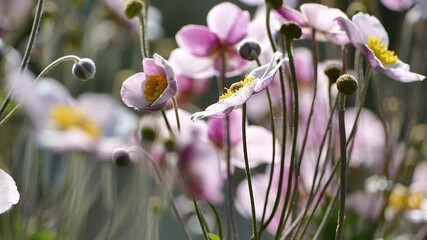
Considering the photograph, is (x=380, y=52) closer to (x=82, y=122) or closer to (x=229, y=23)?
(x=229, y=23)

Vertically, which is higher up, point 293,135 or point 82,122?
point 293,135

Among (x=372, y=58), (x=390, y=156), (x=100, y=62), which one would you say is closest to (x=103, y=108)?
(x=100, y=62)

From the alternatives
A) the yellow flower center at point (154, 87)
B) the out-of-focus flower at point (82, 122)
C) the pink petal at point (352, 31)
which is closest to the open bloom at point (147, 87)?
the yellow flower center at point (154, 87)

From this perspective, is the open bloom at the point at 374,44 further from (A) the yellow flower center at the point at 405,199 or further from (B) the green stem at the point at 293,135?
(A) the yellow flower center at the point at 405,199

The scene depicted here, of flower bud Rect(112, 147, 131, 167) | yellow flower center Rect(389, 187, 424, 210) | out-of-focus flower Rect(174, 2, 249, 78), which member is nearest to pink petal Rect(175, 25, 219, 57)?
out-of-focus flower Rect(174, 2, 249, 78)

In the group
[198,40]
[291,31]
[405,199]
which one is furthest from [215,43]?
[405,199]

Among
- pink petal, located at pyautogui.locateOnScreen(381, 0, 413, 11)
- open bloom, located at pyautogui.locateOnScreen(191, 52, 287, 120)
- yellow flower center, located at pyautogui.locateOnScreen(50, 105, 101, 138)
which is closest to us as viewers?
open bloom, located at pyautogui.locateOnScreen(191, 52, 287, 120)

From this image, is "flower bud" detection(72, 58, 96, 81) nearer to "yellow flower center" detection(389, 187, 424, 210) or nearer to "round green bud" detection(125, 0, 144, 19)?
"round green bud" detection(125, 0, 144, 19)
